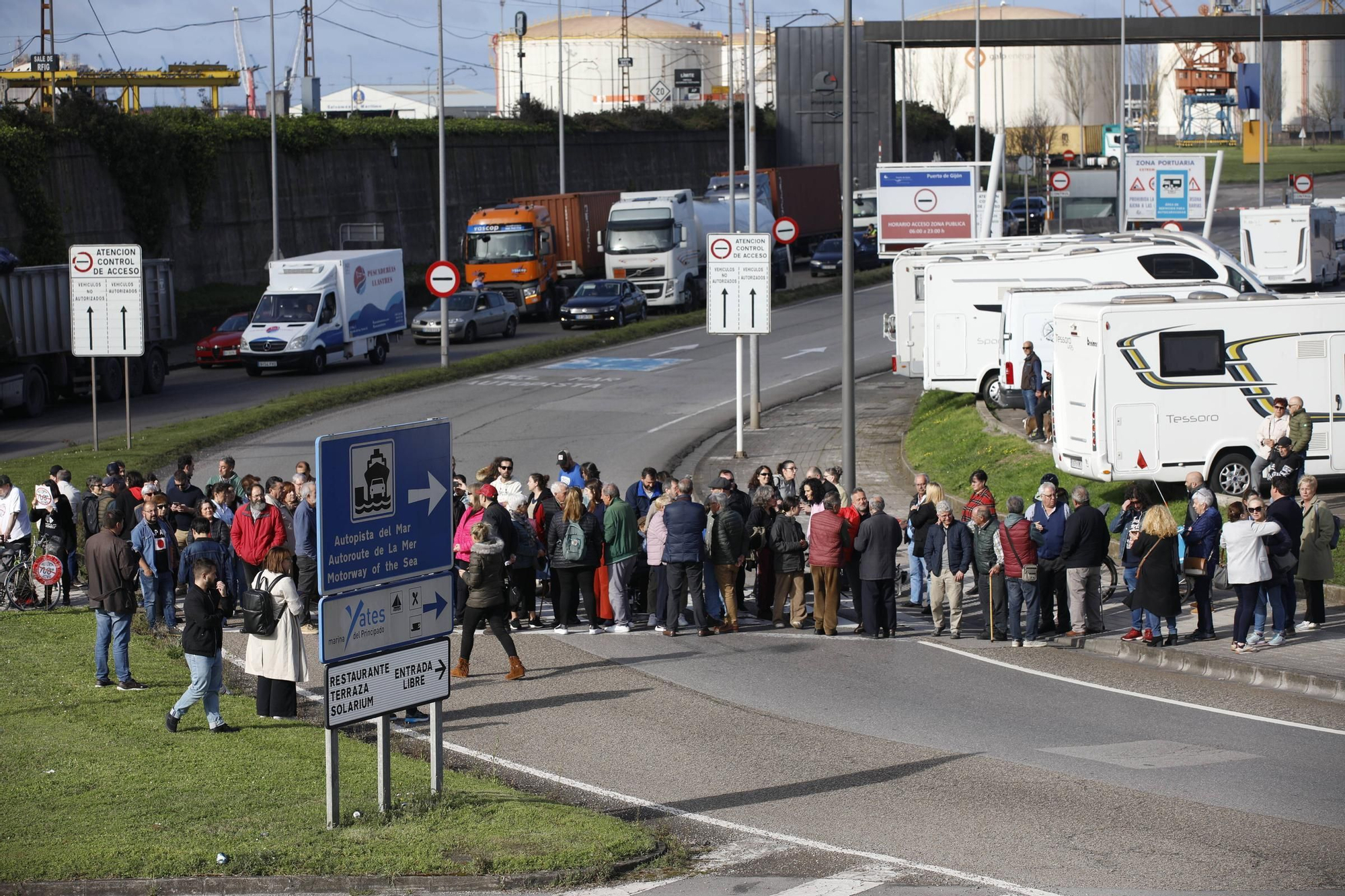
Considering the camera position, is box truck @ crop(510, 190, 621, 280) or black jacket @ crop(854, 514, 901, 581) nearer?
black jacket @ crop(854, 514, 901, 581)

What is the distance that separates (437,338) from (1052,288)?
69.9 ft

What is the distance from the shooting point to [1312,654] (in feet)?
48.2

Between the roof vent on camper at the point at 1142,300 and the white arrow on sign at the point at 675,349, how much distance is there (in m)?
20.0

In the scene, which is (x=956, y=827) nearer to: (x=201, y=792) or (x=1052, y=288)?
(x=201, y=792)

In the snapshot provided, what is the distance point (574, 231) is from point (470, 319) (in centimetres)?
920

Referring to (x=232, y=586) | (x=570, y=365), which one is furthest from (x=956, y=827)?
(x=570, y=365)

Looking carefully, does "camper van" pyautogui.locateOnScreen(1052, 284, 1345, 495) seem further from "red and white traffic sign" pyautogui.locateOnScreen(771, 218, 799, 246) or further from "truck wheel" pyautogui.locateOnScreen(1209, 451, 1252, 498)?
"red and white traffic sign" pyautogui.locateOnScreen(771, 218, 799, 246)

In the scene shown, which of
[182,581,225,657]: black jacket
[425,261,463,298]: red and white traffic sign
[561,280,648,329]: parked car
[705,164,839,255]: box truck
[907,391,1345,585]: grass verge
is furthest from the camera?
[705,164,839,255]: box truck

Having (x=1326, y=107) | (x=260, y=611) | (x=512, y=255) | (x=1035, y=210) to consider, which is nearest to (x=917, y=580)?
(x=260, y=611)

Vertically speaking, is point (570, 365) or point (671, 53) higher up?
point (671, 53)

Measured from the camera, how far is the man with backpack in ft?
38.8

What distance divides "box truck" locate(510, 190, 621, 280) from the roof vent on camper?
104 feet

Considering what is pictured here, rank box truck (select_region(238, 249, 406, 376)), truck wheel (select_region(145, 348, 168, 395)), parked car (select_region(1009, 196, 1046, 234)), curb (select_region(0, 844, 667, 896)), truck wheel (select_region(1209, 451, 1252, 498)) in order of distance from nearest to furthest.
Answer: curb (select_region(0, 844, 667, 896)), truck wheel (select_region(1209, 451, 1252, 498)), truck wheel (select_region(145, 348, 168, 395)), box truck (select_region(238, 249, 406, 376)), parked car (select_region(1009, 196, 1046, 234))

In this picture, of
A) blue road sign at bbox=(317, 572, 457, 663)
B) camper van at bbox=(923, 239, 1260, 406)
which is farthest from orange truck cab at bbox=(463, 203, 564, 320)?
blue road sign at bbox=(317, 572, 457, 663)
